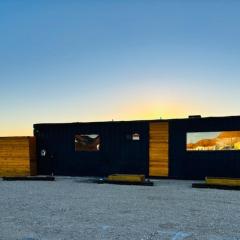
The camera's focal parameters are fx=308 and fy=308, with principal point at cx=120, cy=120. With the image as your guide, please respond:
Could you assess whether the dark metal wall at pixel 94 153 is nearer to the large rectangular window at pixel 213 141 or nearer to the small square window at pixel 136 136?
the small square window at pixel 136 136

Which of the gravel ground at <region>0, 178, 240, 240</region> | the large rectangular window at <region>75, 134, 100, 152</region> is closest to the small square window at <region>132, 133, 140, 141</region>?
the large rectangular window at <region>75, 134, 100, 152</region>

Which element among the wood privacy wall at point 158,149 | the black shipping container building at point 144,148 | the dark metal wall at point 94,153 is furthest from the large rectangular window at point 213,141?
the dark metal wall at point 94,153

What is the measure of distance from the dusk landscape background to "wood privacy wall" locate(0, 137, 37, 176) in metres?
5.08

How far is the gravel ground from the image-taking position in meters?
7.79

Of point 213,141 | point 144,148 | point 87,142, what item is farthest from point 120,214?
point 87,142

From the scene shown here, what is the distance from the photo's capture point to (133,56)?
20.9 m

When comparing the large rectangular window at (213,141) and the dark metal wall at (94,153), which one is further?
the dark metal wall at (94,153)

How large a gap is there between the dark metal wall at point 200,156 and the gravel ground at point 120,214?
158 inches

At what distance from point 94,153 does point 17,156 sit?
5819 mm

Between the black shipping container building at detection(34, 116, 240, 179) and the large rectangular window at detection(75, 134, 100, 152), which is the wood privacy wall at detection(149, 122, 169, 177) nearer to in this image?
the black shipping container building at detection(34, 116, 240, 179)

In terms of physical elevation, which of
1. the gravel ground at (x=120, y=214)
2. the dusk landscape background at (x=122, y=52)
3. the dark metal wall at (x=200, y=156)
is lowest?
the gravel ground at (x=120, y=214)

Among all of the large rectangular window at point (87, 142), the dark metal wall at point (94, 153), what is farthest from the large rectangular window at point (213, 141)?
the large rectangular window at point (87, 142)

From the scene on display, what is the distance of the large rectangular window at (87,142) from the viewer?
21516 millimetres

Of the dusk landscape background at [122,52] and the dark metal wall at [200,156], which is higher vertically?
the dusk landscape background at [122,52]
